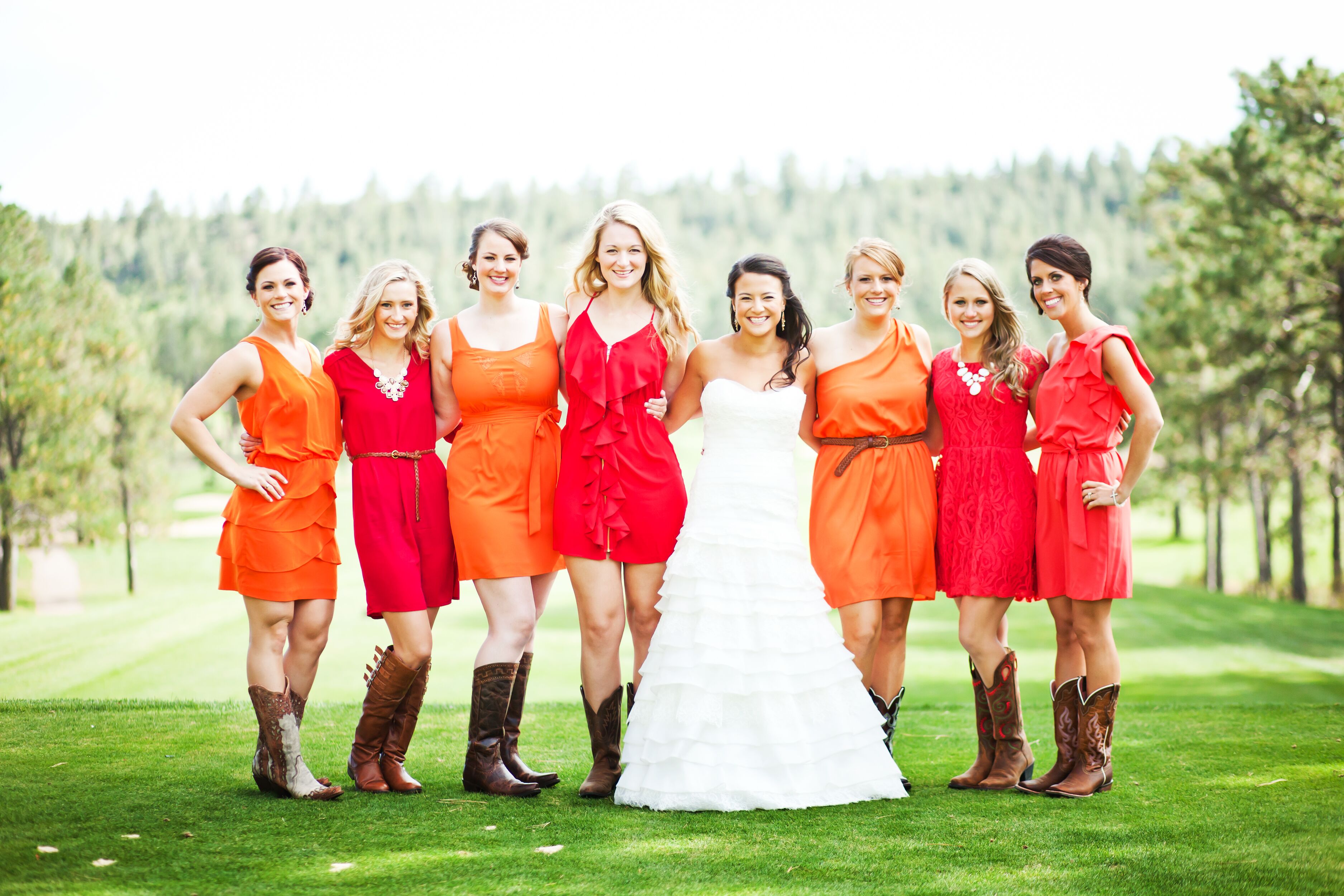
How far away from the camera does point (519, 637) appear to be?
4914 mm

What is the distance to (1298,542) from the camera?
21422 mm

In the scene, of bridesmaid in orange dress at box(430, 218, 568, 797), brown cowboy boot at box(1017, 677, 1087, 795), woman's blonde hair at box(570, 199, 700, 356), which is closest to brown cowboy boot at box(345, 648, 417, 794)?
bridesmaid in orange dress at box(430, 218, 568, 797)

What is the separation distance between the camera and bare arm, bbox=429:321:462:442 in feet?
16.7

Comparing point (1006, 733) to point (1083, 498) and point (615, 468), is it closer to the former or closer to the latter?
point (1083, 498)

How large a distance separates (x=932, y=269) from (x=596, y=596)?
83.7 metres

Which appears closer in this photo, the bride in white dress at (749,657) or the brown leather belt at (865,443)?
the bride in white dress at (749,657)

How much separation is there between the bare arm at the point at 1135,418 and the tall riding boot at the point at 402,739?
10.3 ft

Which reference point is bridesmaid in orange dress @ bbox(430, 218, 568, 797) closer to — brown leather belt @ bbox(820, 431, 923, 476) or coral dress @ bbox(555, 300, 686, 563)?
coral dress @ bbox(555, 300, 686, 563)

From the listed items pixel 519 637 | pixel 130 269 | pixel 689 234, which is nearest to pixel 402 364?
pixel 519 637

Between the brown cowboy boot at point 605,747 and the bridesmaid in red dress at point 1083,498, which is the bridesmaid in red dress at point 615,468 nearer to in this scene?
the brown cowboy boot at point 605,747

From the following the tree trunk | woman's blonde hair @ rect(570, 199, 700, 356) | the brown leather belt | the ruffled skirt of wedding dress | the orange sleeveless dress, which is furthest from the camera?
the tree trunk

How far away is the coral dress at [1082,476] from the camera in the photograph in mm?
4812

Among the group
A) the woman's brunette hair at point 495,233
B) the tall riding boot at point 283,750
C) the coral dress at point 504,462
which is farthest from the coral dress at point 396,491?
the tall riding boot at point 283,750

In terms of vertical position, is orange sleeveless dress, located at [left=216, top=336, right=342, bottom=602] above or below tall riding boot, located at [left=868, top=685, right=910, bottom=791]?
above
